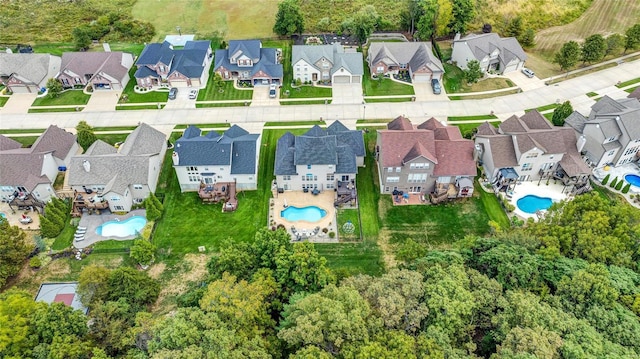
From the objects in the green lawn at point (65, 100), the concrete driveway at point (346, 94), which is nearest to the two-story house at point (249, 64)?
the concrete driveway at point (346, 94)

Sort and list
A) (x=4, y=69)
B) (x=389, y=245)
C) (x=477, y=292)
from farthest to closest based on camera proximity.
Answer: (x=4, y=69), (x=389, y=245), (x=477, y=292)

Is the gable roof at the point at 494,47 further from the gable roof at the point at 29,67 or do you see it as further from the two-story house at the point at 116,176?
the gable roof at the point at 29,67

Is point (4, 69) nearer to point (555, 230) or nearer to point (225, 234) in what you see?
point (225, 234)

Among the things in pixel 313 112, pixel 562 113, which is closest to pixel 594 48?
pixel 562 113

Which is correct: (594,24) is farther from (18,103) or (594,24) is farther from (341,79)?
(18,103)

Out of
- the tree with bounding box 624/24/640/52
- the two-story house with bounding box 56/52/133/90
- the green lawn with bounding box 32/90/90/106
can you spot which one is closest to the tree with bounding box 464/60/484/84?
the tree with bounding box 624/24/640/52

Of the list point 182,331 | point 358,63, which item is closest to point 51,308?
point 182,331
